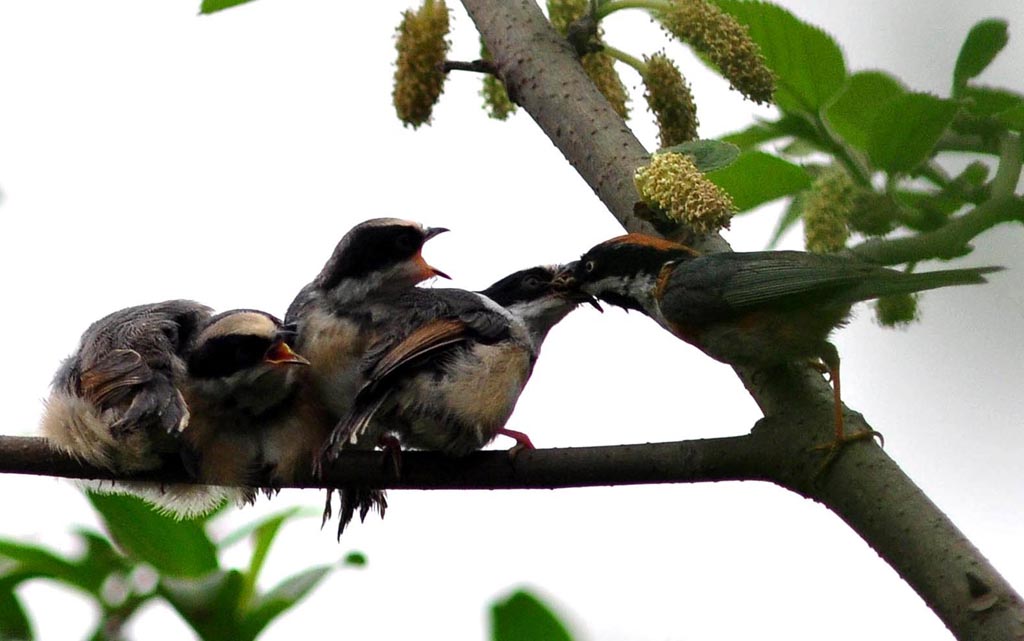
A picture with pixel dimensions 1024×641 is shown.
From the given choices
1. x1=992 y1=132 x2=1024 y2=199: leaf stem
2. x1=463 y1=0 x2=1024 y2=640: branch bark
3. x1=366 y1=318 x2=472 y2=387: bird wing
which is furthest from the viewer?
x1=366 y1=318 x2=472 y2=387: bird wing

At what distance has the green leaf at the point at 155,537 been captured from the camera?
9.59ft

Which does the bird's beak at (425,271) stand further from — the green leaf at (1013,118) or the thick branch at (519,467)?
the green leaf at (1013,118)

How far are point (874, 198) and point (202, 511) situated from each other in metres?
2.33

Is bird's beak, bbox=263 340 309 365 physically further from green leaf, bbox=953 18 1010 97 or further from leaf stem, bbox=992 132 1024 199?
green leaf, bbox=953 18 1010 97

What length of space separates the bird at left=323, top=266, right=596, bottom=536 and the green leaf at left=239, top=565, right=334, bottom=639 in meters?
0.33

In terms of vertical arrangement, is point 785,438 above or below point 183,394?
above

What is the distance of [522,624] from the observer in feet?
6.28

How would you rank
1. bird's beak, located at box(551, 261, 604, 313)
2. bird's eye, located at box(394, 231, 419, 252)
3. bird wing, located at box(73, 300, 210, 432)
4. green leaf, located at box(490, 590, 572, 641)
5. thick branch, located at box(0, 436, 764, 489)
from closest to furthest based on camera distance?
green leaf, located at box(490, 590, 572, 641)
thick branch, located at box(0, 436, 764, 489)
bird wing, located at box(73, 300, 210, 432)
bird's eye, located at box(394, 231, 419, 252)
bird's beak, located at box(551, 261, 604, 313)

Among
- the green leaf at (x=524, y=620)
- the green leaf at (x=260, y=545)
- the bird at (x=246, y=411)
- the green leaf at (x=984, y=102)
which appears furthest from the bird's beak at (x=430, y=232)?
the green leaf at (x=984, y=102)

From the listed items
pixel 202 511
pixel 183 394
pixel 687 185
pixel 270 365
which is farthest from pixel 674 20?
pixel 202 511

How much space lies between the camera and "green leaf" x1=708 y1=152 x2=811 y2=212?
7.95 ft

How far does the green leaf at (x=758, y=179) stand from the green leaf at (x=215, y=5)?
4.95 feet

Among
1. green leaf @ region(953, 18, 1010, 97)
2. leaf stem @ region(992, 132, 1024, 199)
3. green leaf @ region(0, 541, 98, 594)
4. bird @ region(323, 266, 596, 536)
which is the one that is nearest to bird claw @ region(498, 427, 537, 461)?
bird @ region(323, 266, 596, 536)

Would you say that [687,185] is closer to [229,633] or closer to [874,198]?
[874,198]
